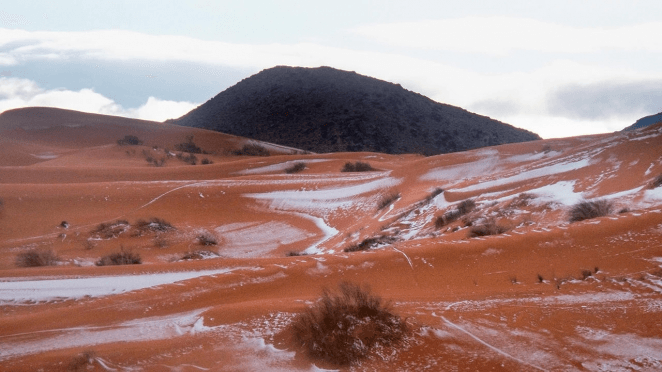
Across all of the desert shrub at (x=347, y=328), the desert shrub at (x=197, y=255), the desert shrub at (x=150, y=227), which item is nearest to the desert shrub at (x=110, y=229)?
the desert shrub at (x=150, y=227)

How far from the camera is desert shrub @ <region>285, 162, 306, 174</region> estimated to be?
29.5 meters

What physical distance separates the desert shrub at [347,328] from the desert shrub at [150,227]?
11.3m

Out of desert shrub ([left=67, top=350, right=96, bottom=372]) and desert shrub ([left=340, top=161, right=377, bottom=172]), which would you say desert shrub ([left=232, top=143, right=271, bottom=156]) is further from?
desert shrub ([left=67, top=350, right=96, bottom=372])

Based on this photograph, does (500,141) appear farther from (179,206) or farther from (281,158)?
(179,206)

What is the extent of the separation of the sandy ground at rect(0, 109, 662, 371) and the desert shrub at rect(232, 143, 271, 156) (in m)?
27.1

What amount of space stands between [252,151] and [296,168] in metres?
17.7

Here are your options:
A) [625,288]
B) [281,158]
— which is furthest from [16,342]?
[281,158]

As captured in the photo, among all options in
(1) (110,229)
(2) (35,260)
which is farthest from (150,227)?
(2) (35,260)

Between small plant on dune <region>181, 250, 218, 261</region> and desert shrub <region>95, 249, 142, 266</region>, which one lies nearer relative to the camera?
desert shrub <region>95, 249, 142, 266</region>

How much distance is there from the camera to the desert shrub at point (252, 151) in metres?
45.7

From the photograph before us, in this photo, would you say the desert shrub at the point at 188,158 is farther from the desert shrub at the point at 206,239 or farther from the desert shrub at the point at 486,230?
the desert shrub at the point at 486,230

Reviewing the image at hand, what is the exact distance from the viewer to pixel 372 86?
6994 centimetres

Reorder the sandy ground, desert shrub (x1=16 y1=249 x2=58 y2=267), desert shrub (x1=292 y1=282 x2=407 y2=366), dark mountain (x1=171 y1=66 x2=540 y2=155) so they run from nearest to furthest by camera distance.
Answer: desert shrub (x1=292 y1=282 x2=407 y2=366) → the sandy ground → desert shrub (x1=16 y1=249 x2=58 y2=267) → dark mountain (x1=171 y1=66 x2=540 y2=155)

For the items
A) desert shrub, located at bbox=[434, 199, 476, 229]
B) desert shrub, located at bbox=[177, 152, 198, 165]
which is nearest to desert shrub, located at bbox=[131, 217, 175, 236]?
desert shrub, located at bbox=[434, 199, 476, 229]
